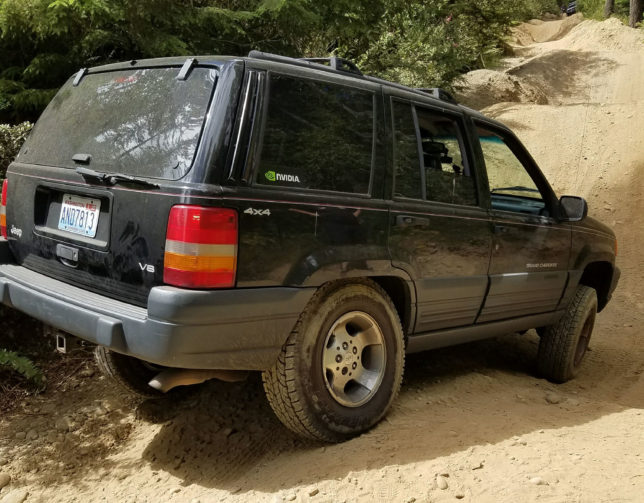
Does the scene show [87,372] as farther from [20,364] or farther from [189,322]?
[189,322]

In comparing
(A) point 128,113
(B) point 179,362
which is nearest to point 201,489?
(B) point 179,362

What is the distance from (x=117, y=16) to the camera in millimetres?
5660

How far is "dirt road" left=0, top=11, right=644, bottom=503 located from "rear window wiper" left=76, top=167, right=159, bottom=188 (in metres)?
1.54

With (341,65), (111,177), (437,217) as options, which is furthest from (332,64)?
(111,177)

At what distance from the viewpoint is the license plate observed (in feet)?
9.75

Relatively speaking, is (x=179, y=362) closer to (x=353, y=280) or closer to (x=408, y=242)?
(x=353, y=280)

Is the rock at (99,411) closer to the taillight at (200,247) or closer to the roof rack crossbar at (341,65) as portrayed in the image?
the taillight at (200,247)

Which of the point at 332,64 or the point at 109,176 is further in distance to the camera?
the point at 332,64

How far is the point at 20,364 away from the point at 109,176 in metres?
1.92

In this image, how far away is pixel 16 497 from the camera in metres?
3.19

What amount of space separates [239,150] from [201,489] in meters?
1.75

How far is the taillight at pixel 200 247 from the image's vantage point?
2549 millimetres

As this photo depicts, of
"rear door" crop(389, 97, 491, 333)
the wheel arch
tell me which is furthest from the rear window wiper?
the wheel arch

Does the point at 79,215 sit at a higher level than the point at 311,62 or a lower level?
lower
